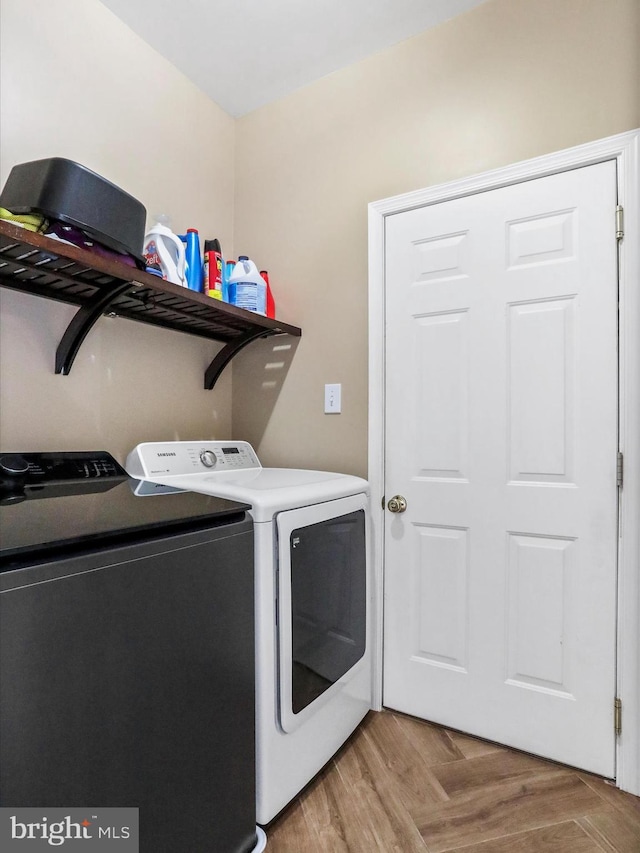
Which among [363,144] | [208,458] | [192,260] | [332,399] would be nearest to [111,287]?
[192,260]

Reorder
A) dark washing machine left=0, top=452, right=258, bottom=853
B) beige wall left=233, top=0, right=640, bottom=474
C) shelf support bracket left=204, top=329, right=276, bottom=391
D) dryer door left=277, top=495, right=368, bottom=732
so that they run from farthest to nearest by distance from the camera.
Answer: shelf support bracket left=204, top=329, right=276, bottom=391, beige wall left=233, top=0, right=640, bottom=474, dryer door left=277, top=495, right=368, bottom=732, dark washing machine left=0, top=452, right=258, bottom=853

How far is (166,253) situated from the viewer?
5.65ft

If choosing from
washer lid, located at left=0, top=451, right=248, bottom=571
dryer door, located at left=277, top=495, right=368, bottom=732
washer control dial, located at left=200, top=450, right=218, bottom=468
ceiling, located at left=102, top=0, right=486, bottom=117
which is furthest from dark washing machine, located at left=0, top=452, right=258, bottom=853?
ceiling, located at left=102, top=0, right=486, bottom=117

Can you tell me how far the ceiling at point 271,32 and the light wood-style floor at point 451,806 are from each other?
8.86 feet

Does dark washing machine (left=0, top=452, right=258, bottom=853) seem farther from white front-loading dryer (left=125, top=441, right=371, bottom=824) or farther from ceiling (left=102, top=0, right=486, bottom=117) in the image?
ceiling (left=102, top=0, right=486, bottom=117)

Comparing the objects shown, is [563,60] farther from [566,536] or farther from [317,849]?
[317,849]

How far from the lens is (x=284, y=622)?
1314mm

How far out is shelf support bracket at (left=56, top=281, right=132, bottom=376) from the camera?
155 centimetres

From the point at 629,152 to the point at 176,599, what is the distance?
6.02 feet

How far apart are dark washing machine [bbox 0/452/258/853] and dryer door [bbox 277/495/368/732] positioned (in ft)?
0.40

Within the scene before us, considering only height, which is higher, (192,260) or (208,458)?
(192,260)

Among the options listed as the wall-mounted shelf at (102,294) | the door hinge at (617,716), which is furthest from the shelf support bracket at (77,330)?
the door hinge at (617,716)

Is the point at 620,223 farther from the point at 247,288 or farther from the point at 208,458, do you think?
the point at 208,458

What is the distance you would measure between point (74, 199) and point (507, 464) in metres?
1.56
